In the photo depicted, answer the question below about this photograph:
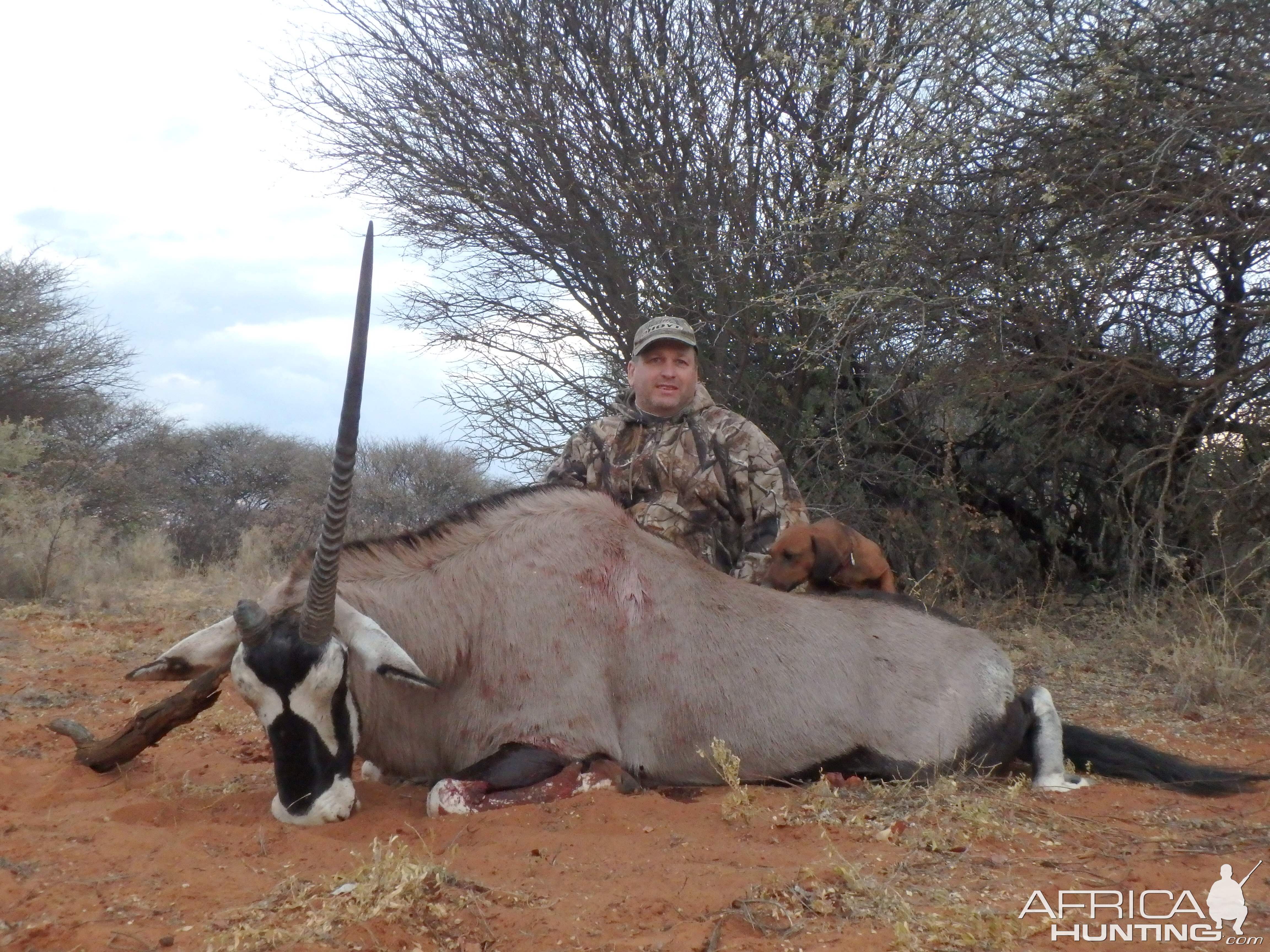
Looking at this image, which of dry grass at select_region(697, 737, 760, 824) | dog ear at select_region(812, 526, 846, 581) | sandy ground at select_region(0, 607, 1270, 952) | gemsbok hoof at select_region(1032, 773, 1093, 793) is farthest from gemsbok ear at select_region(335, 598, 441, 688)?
gemsbok hoof at select_region(1032, 773, 1093, 793)

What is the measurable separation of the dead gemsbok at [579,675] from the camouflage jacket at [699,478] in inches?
46.1

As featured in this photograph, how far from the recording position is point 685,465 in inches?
226

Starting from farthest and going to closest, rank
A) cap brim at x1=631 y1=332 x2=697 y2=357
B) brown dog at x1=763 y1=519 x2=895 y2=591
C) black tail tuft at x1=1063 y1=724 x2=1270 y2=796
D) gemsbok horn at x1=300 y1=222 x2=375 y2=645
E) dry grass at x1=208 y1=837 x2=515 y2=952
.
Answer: cap brim at x1=631 y1=332 x2=697 y2=357
brown dog at x1=763 y1=519 x2=895 y2=591
black tail tuft at x1=1063 y1=724 x2=1270 y2=796
gemsbok horn at x1=300 y1=222 x2=375 y2=645
dry grass at x1=208 y1=837 x2=515 y2=952

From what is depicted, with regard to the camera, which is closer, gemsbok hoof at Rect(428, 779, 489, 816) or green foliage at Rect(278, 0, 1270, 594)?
gemsbok hoof at Rect(428, 779, 489, 816)

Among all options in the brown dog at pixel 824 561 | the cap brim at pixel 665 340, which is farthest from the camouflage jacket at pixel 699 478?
the brown dog at pixel 824 561

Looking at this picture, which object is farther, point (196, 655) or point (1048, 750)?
point (1048, 750)

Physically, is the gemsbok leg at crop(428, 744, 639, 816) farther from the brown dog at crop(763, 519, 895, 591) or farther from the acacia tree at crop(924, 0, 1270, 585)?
the acacia tree at crop(924, 0, 1270, 585)

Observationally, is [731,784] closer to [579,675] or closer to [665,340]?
[579,675]

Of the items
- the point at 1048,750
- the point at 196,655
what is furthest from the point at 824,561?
the point at 196,655

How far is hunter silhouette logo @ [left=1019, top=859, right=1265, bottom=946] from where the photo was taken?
8.63 feet

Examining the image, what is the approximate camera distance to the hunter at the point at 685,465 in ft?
18.7

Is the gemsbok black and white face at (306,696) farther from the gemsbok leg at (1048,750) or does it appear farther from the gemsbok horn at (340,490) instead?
the gemsbok leg at (1048,750)

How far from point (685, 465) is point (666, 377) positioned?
477 millimetres

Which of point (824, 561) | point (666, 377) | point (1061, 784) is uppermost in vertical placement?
point (666, 377)
